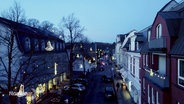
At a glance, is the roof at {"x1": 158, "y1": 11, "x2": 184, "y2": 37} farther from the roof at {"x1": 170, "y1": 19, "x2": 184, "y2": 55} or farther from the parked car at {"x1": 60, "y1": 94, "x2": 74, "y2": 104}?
the parked car at {"x1": 60, "y1": 94, "x2": 74, "y2": 104}

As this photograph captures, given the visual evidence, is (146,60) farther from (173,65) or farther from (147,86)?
(173,65)

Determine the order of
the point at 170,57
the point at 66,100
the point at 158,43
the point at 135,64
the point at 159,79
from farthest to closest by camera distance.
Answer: the point at 135,64 → the point at 66,100 → the point at 158,43 → the point at 159,79 → the point at 170,57

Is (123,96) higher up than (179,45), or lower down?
lower down

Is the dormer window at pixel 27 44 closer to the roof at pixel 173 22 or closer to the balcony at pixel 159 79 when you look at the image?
the balcony at pixel 159 79

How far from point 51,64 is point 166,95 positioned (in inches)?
1063

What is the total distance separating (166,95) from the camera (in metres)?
21.7

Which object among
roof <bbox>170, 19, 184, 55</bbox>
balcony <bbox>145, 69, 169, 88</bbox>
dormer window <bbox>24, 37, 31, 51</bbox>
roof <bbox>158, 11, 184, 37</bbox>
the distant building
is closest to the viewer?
roof <bbox>170, 19, 184, 55</bbox>

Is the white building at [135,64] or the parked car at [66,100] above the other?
→ the white building at [135,64]

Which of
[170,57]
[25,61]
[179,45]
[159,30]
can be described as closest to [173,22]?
[170,57]

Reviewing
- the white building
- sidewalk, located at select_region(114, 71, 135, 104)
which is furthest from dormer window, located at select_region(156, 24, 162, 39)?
sidewalk, located at select_region(114, 71, 135, 104)

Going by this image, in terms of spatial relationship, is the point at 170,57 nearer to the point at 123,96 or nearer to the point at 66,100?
the point at 66,100

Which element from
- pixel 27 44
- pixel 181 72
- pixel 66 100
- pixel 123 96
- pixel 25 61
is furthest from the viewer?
pixel 123 96

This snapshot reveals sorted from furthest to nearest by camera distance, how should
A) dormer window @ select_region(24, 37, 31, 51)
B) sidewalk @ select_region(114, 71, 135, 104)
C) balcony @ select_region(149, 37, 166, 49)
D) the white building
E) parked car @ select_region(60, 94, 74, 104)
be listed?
sidewalk @ select_region(114, 71, 135, 104) < the white building < parked car @ select_region(60, 94, 74, 104) < dormer window @ select_region(24, 37, 31, 51) < balcony @ select_region(149, 37, 166, 49)

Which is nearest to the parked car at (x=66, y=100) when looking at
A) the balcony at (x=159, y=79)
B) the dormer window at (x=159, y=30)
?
the balcony at (x=159, y=79)
